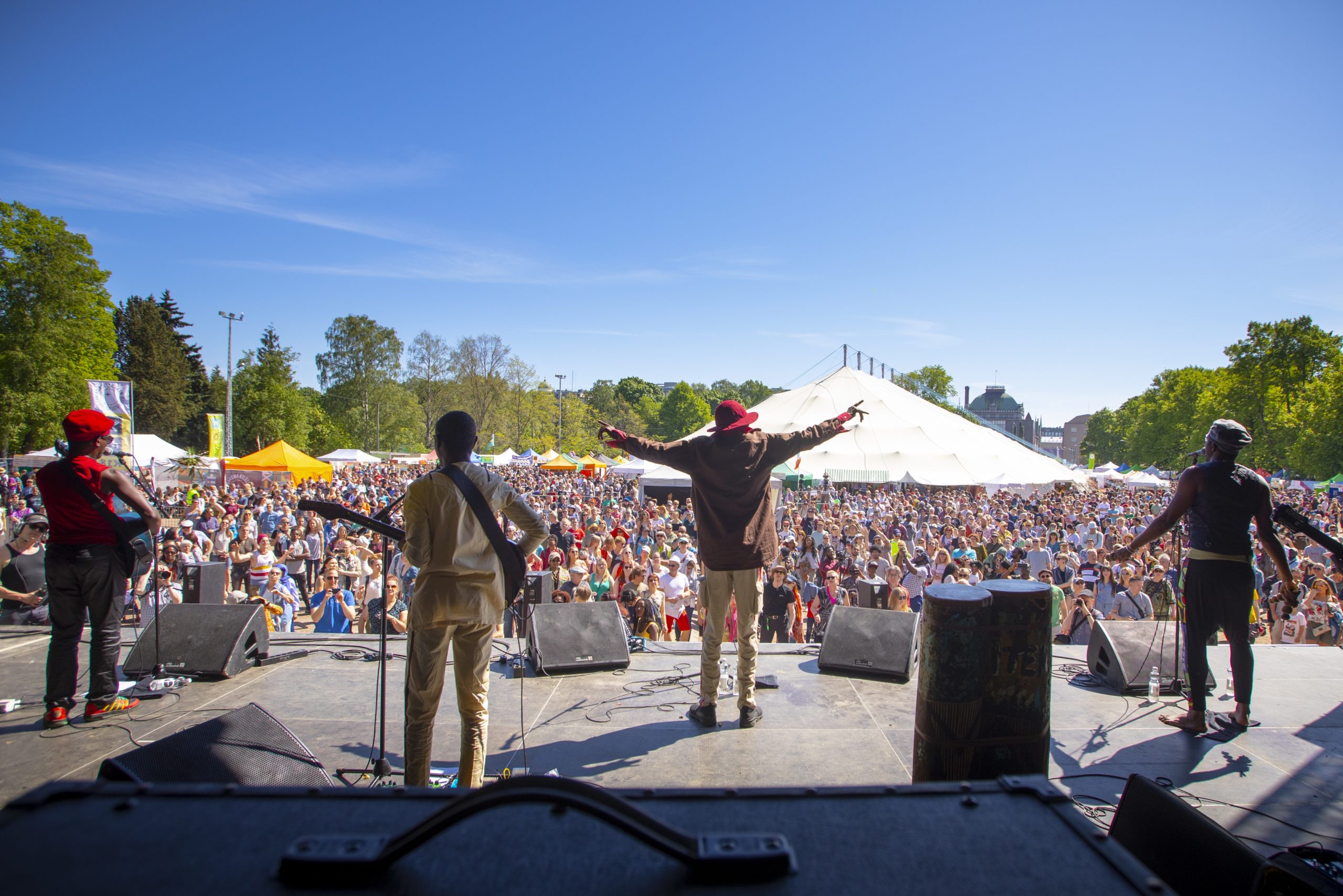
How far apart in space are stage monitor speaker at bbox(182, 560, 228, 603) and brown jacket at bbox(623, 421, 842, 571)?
514 cm

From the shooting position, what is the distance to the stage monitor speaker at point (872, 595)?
912 cm

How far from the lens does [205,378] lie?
57469mm

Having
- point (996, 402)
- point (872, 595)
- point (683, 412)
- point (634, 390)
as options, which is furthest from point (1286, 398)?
point (996, 402)

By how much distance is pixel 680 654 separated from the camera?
6195 mm

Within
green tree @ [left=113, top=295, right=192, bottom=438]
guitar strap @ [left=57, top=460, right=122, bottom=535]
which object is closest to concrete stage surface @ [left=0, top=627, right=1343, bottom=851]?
guitar strap @ [left=57, top=460, right=122, bottom=535]

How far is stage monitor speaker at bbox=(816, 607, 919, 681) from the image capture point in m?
5.38

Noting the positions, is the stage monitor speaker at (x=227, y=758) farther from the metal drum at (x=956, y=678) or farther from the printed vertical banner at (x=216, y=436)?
the printed vertical banner at (x=216, y=436)

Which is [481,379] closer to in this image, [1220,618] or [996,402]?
[1220,618]

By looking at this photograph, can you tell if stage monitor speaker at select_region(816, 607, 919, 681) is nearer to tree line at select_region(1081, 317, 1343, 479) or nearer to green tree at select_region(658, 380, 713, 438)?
tree line at select_region(1081, 317, 1343, 479)

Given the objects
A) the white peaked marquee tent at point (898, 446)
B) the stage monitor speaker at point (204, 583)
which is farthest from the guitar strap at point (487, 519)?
the white peaked marquee tent at point (898, 446)

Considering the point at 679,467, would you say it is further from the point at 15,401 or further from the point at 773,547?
the point at 15,401

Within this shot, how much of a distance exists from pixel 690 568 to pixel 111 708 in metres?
7.44

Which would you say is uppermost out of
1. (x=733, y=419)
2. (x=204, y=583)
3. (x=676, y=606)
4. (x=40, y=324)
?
(x=40, y=324)

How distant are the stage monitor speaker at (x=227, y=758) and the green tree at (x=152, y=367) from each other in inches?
2282
